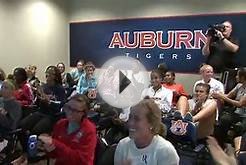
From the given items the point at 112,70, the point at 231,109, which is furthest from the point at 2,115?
the point at 112,70

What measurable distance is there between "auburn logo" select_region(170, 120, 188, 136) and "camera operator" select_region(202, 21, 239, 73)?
9.70 feet

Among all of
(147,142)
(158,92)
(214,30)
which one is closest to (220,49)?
(214,30)

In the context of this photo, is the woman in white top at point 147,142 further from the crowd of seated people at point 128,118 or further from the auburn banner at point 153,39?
the auburn banner at point 153,39

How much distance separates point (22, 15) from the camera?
9422 mm

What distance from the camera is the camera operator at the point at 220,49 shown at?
6.79 metres

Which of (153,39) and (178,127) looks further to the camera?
(153,39)

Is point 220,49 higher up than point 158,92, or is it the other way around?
point 220,49

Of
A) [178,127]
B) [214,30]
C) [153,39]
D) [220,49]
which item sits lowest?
[178,127]

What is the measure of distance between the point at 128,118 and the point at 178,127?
1.35 m

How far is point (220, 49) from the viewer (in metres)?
6.82

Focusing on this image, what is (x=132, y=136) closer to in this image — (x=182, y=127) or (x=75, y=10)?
(x=182, y=127)

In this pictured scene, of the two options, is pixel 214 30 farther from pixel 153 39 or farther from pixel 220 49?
pixel 153 39
